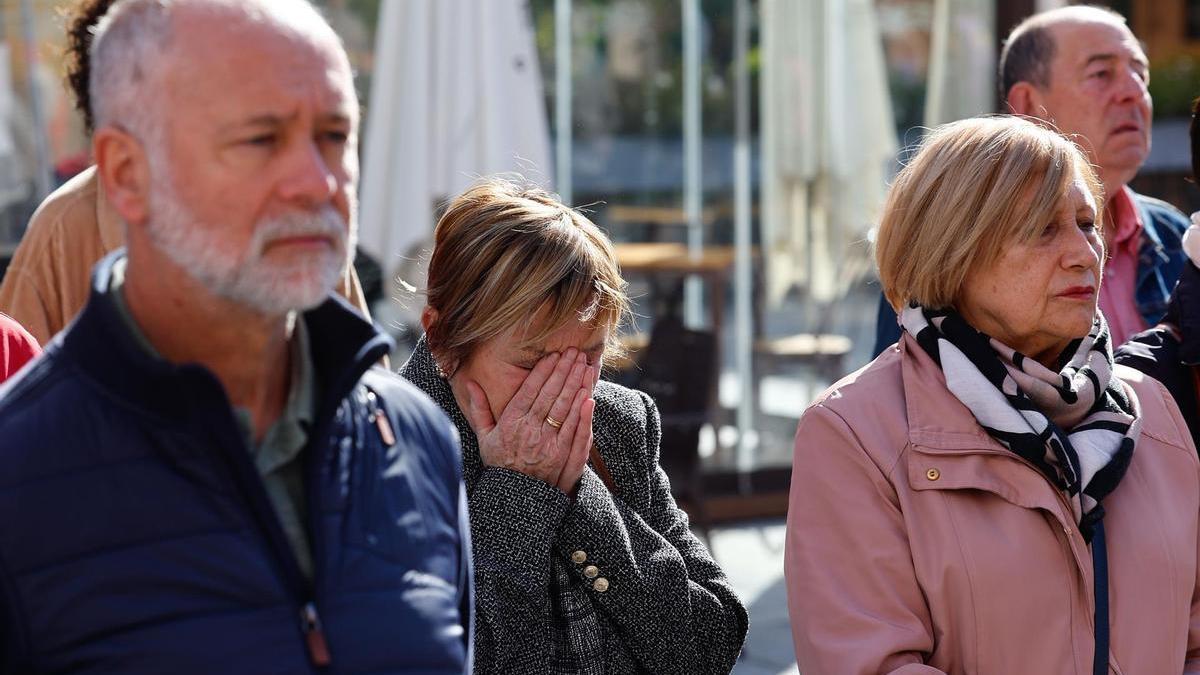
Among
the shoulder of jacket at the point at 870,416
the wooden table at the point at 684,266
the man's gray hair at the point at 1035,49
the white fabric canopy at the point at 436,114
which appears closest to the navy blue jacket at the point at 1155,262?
the man's gray hair at the point at 1035,49

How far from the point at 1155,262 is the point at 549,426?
1.95 meters

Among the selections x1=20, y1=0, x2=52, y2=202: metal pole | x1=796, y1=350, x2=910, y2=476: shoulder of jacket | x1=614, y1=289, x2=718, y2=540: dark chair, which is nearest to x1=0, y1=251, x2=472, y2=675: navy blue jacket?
x1=796, y1=350, x2=910, y2=476: shoulder of jacket

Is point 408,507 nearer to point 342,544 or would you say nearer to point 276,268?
point 342,544

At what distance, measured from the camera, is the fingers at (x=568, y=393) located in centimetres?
259

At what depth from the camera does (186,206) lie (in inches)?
65.1

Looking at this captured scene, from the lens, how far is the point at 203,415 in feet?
5.42

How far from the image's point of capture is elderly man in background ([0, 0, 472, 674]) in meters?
1.59

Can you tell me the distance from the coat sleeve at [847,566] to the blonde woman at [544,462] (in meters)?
0.20

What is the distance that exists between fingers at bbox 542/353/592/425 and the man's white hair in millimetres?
1010

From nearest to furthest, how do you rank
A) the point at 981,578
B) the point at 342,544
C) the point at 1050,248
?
the point at 342,544, the point at 981,578, the point at 1050,248

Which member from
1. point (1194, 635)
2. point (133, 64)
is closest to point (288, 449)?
point (133, 64)

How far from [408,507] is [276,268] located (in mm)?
343

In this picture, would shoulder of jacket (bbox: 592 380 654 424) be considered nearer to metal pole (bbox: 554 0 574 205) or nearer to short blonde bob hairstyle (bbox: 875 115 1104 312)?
short blonde bob hairstyle (bbox: 875 115 1104 312)

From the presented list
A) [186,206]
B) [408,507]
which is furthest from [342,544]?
[186,206]
